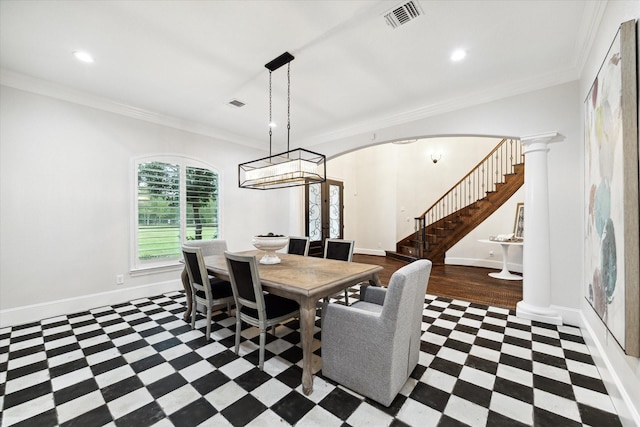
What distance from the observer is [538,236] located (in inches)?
117

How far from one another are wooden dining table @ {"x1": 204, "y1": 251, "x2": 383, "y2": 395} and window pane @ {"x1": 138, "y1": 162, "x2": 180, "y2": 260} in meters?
1.52

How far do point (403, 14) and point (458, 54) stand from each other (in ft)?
2.86

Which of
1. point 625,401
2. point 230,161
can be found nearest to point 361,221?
point 230,161

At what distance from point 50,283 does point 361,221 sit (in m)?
7.19

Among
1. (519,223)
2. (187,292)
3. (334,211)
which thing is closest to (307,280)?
(187,292)

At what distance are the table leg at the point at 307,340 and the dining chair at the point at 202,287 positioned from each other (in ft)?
3.94

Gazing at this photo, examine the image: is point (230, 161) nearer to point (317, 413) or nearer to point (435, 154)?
point (317, 413)

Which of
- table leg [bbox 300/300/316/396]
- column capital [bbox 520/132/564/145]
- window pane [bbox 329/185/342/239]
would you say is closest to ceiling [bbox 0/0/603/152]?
column capital [bbox 520/132/564/145]

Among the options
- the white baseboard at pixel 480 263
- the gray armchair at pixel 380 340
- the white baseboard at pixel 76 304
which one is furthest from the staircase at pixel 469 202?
the white baseboard at pixel 76 304

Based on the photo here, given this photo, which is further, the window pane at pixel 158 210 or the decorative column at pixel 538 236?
the window pane at pixel 158 210

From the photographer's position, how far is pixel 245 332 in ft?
9.20

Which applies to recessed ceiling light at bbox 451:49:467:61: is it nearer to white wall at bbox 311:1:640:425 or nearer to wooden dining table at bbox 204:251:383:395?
white wall at bbox 311:1:640:425

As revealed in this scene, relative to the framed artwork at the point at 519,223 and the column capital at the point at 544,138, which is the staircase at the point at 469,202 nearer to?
the framed artwork at the point at 519,223

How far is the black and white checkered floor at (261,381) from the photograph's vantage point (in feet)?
5.30
